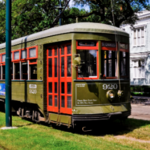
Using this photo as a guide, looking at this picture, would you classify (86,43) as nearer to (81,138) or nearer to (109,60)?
(109,60)

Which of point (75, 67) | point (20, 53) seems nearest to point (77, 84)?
point (75, 67)

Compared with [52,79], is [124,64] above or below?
above

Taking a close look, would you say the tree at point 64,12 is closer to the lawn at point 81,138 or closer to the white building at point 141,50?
the white building at point 141,50

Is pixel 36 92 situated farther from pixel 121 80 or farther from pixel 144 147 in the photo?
pixel 144 147

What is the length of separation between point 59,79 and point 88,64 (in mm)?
1113

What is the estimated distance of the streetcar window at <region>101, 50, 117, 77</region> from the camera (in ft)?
29.2

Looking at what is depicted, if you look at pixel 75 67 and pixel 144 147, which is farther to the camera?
pixel 75 67

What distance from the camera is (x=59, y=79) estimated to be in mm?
9188

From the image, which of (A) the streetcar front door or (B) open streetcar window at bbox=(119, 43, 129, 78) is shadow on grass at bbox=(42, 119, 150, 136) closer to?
(A) the streetcar front door

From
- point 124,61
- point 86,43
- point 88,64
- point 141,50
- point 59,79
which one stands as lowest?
point 59,79

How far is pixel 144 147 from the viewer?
7109mm

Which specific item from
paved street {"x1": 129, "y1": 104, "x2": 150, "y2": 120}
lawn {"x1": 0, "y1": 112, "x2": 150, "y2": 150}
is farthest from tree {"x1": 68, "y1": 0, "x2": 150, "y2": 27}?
lawn {"x1": 0, "y1": 112, "x2": 150, "y2": 150}

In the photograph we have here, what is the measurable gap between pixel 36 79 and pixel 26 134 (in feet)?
8.28

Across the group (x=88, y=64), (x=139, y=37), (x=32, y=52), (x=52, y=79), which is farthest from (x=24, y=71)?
(x=139, y=37)
